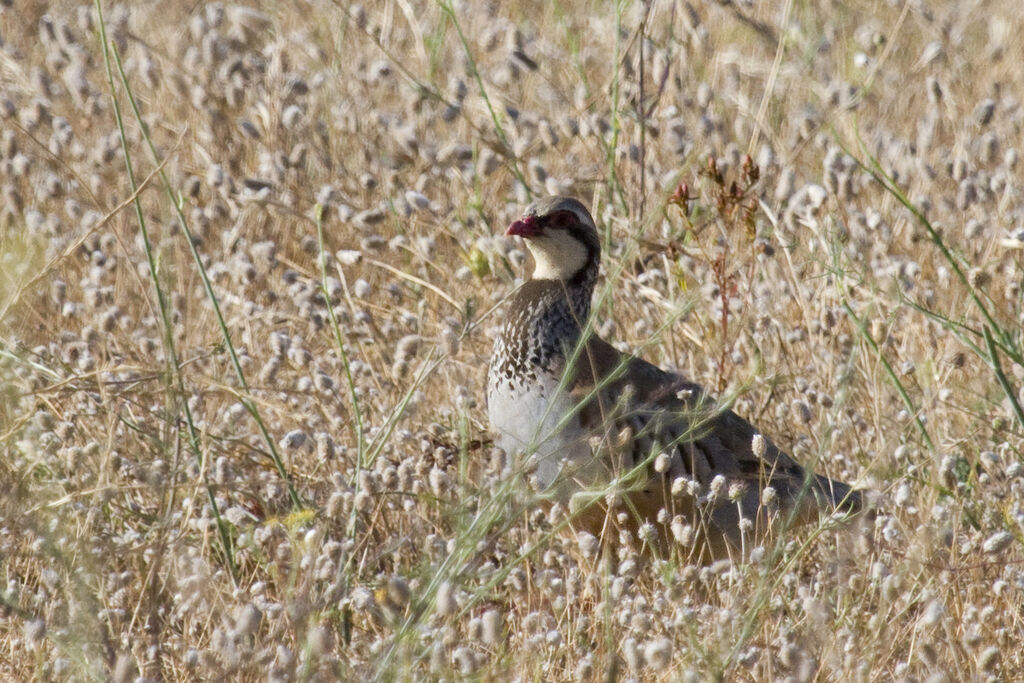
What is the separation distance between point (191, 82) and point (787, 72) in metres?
2.84

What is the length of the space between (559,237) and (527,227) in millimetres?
125

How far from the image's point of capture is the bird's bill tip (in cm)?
434

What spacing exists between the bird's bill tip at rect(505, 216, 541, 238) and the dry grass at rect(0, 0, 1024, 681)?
34 cm

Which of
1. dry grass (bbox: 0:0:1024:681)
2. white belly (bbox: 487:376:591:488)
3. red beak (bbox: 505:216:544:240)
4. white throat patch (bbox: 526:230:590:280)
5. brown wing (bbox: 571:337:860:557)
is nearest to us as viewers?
dry grass (bbox: 0:0:1024:681)

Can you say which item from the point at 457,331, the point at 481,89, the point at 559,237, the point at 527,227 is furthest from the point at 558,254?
the point at 481,89

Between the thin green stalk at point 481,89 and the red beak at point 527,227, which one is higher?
the thin green stalk at point 481,89

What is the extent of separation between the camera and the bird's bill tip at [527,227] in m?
4.34

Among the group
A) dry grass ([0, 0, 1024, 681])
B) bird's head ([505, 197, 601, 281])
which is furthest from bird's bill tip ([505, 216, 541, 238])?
dry grass ([0, 0, 1024, 681])

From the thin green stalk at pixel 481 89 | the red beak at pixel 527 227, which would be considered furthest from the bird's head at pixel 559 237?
the thin green stalk at pixel 481 89

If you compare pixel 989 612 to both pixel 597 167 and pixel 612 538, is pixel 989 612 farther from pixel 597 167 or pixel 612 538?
pixel 597 167

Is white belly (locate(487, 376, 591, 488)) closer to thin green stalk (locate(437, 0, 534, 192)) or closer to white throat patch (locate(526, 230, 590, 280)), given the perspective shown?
white throat patch (locate(526, 230, 590, 280))

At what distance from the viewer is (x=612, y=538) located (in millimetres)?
4164

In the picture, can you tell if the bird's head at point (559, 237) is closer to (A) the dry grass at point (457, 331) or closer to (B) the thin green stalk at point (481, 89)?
(A) the dry grass at point (457, 331)

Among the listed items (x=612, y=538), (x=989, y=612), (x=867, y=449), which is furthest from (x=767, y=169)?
(x=989, y=612)
